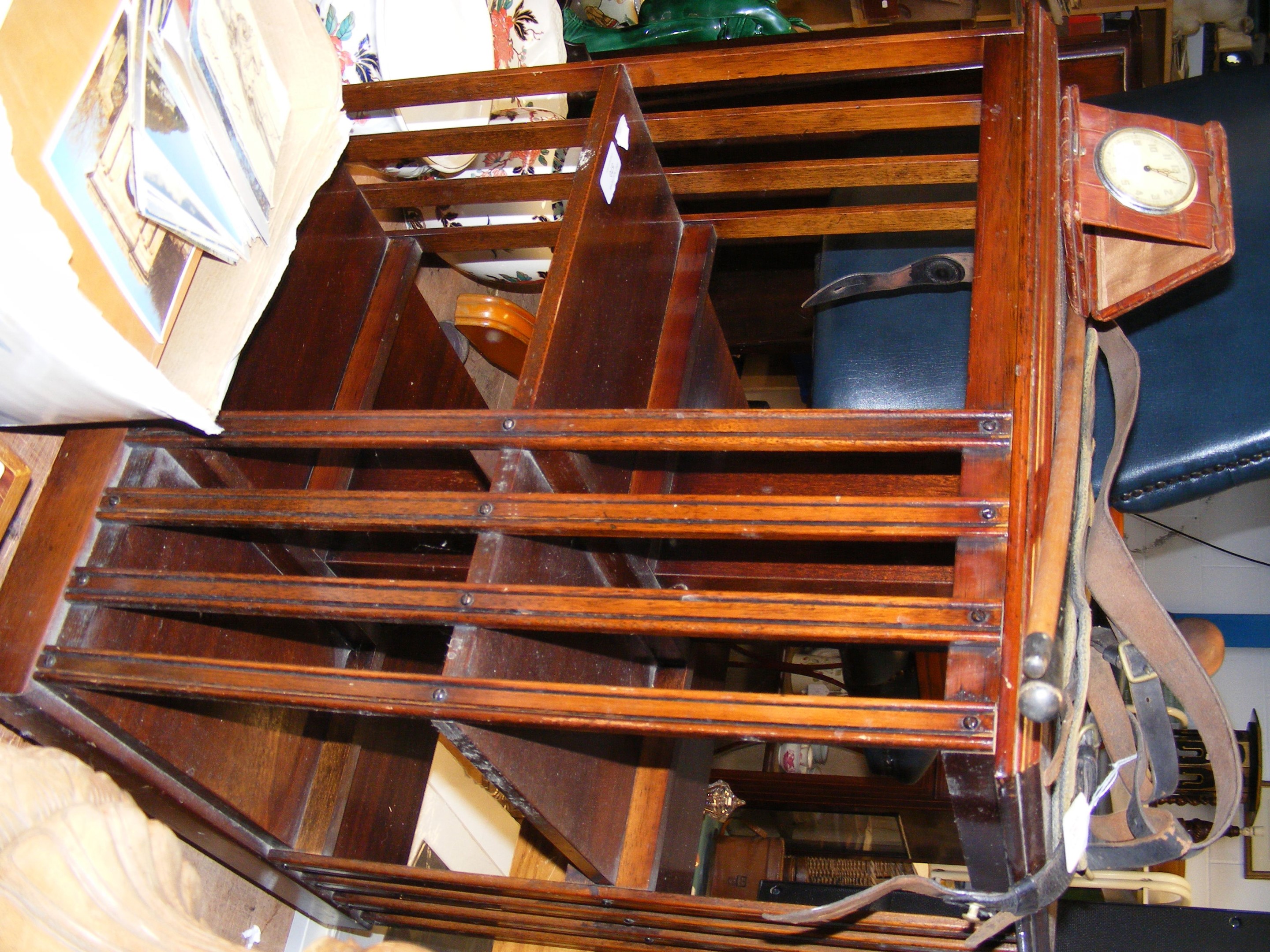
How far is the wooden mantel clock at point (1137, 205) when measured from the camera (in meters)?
1.01

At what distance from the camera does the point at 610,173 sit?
4.12 feet

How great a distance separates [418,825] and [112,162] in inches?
50.7

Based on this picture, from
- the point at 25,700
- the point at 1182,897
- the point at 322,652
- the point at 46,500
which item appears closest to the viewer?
the point at 25,700

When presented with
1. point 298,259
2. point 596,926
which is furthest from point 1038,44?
point 596,926

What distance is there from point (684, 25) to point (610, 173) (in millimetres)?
1107

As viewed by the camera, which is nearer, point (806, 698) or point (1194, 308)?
point (806, 698)

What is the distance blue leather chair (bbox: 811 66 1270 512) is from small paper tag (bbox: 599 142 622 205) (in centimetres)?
52

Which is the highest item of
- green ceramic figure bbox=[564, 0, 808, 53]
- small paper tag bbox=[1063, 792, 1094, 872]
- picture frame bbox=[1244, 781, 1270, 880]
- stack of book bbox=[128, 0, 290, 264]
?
green ceramic figure bbox=[564, 0, 808, 53]

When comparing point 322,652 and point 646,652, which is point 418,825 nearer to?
point 322,652

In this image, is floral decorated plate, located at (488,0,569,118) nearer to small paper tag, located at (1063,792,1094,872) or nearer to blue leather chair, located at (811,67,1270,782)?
blue leather chair, located at (811,67,1270,782)

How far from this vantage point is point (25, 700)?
1.02 m

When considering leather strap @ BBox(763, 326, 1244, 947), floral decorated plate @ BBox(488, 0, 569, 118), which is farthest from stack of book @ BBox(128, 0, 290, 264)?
leather strap @ BBox(763, 326, 1244, 947)

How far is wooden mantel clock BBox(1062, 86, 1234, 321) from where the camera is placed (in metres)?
1.01

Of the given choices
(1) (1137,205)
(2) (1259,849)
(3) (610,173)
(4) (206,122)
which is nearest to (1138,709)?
(1) (1137,205)
